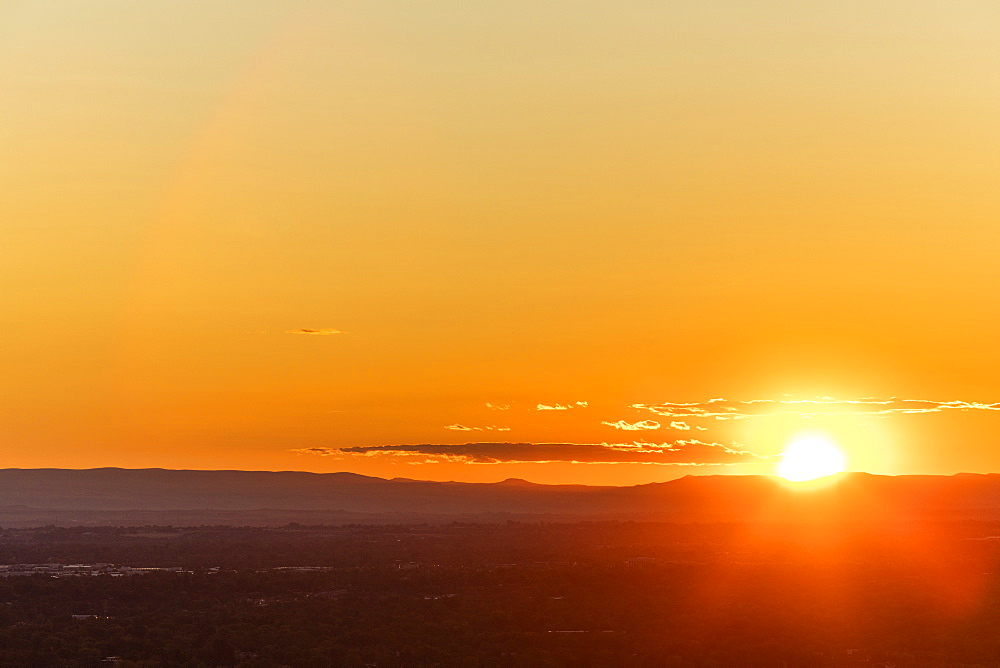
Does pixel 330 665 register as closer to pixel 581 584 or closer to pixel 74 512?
pixel 581 584

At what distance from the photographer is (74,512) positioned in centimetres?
18050

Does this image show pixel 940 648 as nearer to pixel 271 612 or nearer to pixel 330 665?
pixel 330 665

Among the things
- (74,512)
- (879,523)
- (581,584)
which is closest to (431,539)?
(581,584)

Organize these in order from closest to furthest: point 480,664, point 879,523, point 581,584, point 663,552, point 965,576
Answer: point 480,664, point 581,584, point 965,576, point 663,552, point 879,523

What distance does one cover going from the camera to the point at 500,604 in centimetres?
4894

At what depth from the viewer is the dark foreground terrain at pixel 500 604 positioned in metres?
38.9

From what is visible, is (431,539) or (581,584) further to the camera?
(431,539)

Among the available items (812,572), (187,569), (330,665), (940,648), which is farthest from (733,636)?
(187,569)

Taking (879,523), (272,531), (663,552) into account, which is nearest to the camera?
(663,552)

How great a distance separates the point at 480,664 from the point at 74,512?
156141 millimetres

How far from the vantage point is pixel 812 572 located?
64750 millimetres

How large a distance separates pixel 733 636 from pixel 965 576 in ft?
88.4

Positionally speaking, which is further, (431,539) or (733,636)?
(431,539)

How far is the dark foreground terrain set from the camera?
128ft
